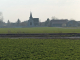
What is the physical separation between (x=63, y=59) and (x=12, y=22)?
538ft

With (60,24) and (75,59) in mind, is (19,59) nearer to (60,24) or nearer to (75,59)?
(75,59)

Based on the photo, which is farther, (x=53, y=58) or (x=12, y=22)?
(x=12, y=22)

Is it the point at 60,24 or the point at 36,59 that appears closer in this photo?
the point at 36,59

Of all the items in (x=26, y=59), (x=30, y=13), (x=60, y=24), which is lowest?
(x=26, y=59)

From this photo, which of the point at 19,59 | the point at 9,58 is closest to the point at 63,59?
the point at 19,59

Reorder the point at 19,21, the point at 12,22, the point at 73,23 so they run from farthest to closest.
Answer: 1. the point at 12,22
2. the point at 19,21
3. the point at 73,23

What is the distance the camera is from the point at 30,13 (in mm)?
123438

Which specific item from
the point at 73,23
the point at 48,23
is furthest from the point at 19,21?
the point at 73,23

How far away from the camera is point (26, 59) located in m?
7.42

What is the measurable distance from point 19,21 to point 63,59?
138724 mm

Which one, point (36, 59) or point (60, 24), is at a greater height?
point (60, 24)

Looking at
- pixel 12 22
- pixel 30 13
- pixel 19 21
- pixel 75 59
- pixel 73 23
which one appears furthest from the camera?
pixel 12 22

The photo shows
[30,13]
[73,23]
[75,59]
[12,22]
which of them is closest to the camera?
[75,59]

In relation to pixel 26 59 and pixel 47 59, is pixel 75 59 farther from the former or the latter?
pixel 26 59
